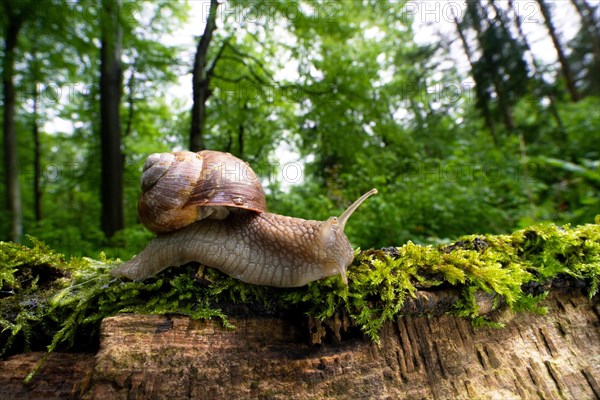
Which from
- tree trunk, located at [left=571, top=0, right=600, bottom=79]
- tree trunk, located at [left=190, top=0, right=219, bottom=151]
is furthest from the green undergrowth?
tree trunk, located at [left=571, top=0, right=600, bottom=79]

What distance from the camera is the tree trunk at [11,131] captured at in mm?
7641

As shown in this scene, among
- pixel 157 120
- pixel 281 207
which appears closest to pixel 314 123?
pixel 281 207

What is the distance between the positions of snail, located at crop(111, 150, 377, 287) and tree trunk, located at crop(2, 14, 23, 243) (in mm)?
7514

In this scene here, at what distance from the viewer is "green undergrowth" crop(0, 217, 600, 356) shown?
4.83ft

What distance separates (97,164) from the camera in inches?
401

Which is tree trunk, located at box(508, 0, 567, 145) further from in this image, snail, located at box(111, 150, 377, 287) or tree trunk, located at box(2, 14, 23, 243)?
tree trunk, located at box(2, 14, 23, 243)

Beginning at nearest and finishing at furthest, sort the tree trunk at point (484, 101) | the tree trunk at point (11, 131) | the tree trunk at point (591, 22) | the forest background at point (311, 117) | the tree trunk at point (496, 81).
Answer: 1. the forest background at point (311, 117)
2. the tree trunk at point (11, 131)
3. the tree trunk at point (496, 81)
4. the tree trunk at point (484, 101)
5. the tree trunk at point (591, 22)

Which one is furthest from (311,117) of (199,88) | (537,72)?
(537,72)

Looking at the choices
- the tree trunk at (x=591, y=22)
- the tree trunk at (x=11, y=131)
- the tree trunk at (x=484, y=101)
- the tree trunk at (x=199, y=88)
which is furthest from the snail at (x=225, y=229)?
the tree trunk at (x=591, y=22)

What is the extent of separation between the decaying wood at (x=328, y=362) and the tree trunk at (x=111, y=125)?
6.70 metres

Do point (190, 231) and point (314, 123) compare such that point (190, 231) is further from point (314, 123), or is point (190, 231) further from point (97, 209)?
point (97, 209)

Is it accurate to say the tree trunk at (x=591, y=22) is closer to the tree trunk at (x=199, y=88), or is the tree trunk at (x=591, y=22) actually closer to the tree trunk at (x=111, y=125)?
the tree trunk at (x=199, y=88)

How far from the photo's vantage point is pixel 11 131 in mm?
8555

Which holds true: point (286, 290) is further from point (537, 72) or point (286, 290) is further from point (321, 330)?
point (537, 72)
